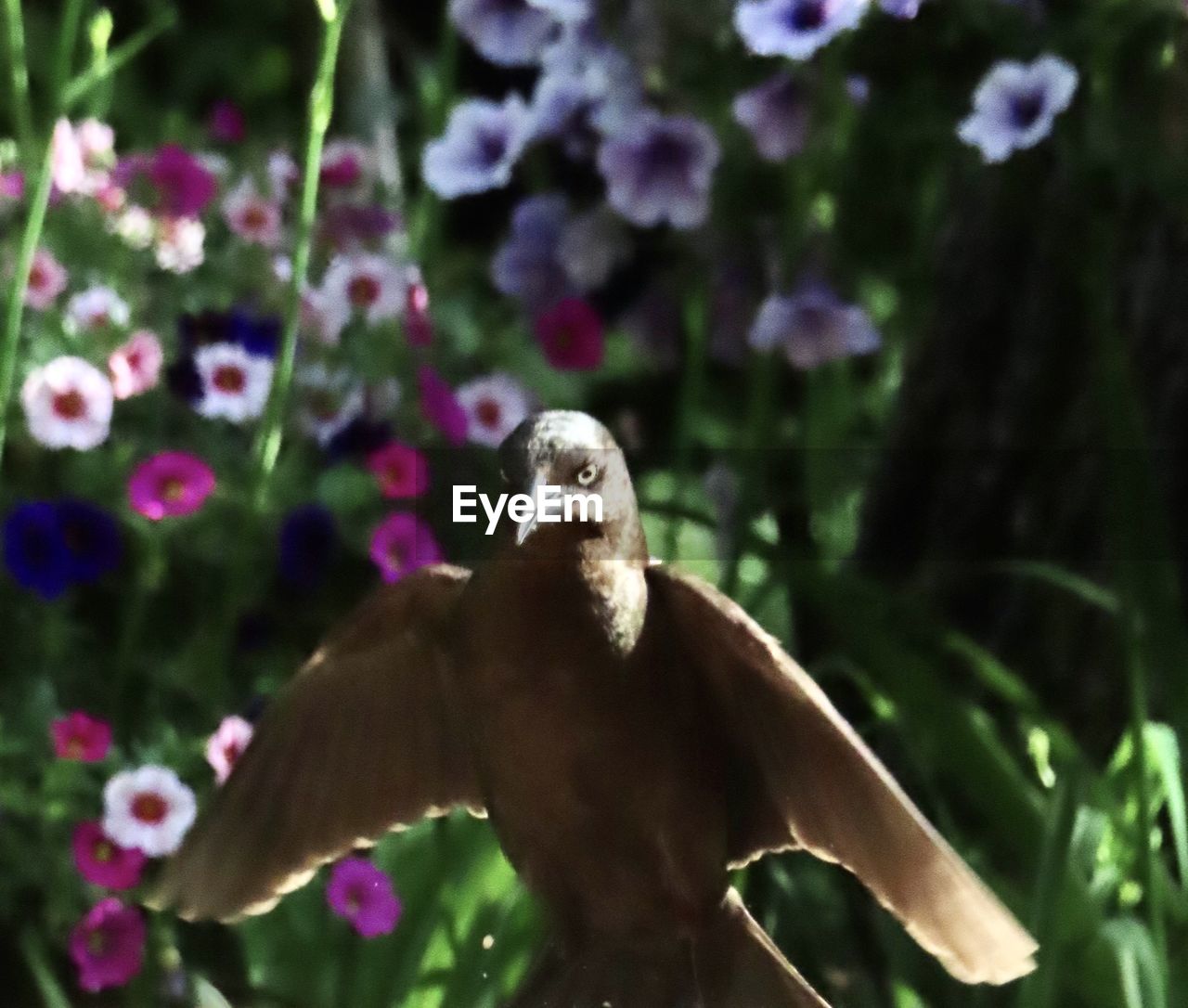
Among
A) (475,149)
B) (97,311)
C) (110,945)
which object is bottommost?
(110,945)

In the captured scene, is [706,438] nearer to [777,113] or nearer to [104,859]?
[777,113]

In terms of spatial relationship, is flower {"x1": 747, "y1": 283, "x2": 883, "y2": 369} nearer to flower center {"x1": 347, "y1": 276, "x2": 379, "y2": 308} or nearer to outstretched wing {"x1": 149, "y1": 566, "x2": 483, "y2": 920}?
flower center {"x1": 347, "y1": 276, "x2": 379, "y2": 308}

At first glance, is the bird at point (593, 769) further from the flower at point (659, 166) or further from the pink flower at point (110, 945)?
the flower at point (659, 166)

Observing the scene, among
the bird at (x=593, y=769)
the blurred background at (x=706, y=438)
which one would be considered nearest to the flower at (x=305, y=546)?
the blurred background at (x=706, y=438)

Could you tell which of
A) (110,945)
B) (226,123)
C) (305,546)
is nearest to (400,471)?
(305,546)

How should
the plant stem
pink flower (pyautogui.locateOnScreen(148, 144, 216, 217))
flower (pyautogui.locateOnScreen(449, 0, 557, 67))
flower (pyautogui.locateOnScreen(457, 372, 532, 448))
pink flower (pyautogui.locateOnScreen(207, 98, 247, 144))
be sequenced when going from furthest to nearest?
pink flower (pyautogui.locateOnScreen(207, 98, 247, 144))
pink flower (pyautogui.locateOnScreen(148, 144, 216, 217))
flower (pyautogui.locateOnScreen(449, 0, 557, 67))
flower (pyautogui.locateOnScreen(457, 372, 532, 448))
the plant stem

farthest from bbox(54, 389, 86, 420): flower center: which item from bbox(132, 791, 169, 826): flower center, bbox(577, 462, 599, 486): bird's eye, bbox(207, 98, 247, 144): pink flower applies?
bbox(577, 462, 599, 486): bird's eye

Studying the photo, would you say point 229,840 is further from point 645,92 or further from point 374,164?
point 374,164
